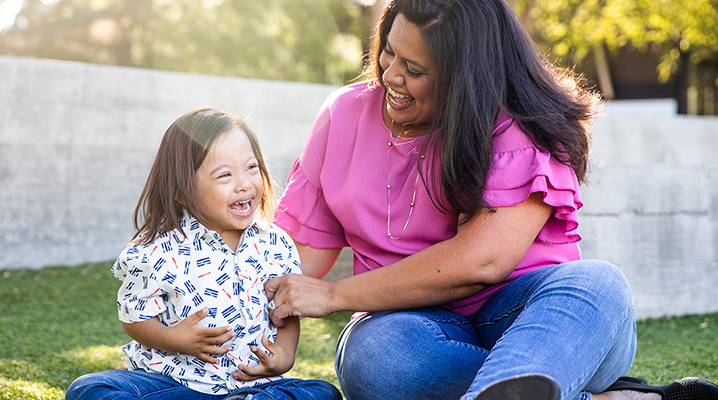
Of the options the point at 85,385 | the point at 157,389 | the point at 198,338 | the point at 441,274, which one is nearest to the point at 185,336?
the point at 198,338

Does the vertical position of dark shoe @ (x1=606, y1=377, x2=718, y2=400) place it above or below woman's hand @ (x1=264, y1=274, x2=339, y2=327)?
below

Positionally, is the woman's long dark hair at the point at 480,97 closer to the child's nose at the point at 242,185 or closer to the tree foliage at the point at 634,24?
the child's nose at the point at 242,185

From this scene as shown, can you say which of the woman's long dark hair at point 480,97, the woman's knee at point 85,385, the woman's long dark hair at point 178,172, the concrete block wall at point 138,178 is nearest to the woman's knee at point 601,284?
the woman's long dark hair at point 480,97

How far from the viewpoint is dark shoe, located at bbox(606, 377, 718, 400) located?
1.70 meters

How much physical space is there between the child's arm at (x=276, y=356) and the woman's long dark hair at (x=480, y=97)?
58 centimetres

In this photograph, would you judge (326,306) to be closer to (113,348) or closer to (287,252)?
(287,252)

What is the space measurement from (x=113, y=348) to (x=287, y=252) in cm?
119

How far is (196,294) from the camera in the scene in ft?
5.61

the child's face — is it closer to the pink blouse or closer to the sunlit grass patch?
the pink blouse

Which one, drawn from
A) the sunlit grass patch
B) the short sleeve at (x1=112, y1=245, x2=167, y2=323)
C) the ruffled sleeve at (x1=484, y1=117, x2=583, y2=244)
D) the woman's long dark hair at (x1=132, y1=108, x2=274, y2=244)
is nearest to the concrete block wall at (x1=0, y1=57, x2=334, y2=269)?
the sunlit grass patch

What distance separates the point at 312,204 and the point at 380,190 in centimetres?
26

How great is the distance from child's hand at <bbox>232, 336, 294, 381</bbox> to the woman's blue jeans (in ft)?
0.51

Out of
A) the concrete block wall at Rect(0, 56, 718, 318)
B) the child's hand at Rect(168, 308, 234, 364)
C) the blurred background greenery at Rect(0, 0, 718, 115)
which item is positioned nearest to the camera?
the child's hand at Rect(168, 308, 234, 364)

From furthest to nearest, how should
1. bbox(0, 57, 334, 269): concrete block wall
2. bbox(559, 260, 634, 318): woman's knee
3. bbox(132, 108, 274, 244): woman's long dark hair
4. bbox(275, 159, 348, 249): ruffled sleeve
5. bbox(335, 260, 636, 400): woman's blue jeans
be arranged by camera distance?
bbox(0, 57, 334, 269): concrete block wall, bbox(275, 159, 348, 249): ruffled sleeve, bbox(132, 108, 274, 244): woman's long dark hair, bbox(559, 260, 634, 318): woman's knee, bbox(335, 260, 636, 400): woman's blue jeans
